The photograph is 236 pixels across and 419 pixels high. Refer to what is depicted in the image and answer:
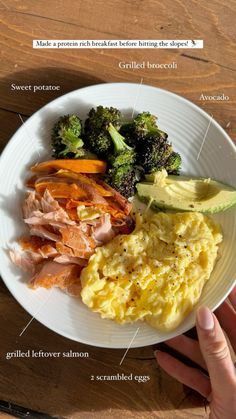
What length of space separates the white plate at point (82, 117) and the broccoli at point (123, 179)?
1.14 feet

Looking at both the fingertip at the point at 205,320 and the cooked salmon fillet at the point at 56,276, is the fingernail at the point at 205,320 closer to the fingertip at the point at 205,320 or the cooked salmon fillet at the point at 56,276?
the fingertip at the point at 205,320

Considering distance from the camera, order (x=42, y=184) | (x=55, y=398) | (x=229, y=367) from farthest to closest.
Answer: (x=55, y=398), (x=42, y=184), (x=229, y=367)

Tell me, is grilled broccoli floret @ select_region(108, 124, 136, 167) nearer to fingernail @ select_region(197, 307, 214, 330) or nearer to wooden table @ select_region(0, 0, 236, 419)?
wooden table @ select_region(0, 0, 236, 419)

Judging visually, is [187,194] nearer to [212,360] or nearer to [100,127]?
[100,127]

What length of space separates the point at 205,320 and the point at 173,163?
928 mm

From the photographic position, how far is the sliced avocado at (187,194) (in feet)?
9.95

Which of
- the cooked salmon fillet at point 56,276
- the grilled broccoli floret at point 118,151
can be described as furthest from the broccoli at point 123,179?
the cooked salmon fillet at point 56,276

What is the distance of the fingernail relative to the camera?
2734mm

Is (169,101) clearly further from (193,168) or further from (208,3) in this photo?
(208,3)

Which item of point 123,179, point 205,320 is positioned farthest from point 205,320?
→ point 123,179

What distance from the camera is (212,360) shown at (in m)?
2.80

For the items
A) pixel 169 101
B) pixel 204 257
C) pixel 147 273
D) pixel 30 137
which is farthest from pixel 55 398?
pixel 169 101

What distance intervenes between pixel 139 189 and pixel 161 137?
0.33 metres

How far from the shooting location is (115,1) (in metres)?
3.38
